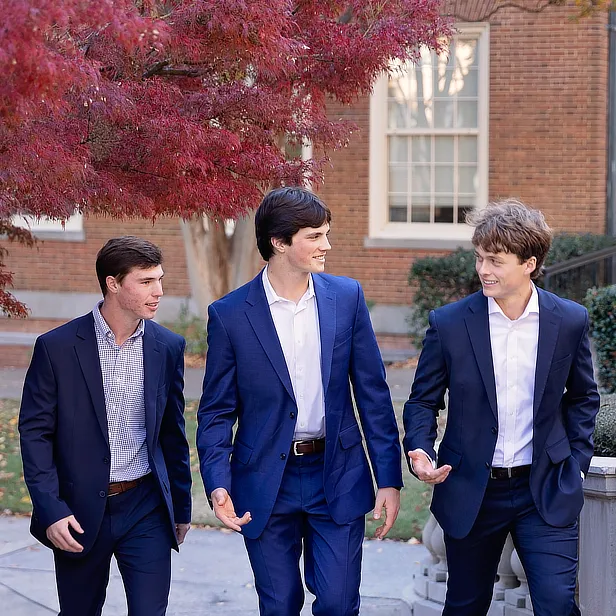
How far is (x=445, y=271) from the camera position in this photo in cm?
1313

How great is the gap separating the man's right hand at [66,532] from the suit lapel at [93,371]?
1.05 feet

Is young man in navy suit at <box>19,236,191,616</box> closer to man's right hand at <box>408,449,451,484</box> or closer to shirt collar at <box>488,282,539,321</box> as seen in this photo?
man's right hand at <box>408,449,451,484</box>

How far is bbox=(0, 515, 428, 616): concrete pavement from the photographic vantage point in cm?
586

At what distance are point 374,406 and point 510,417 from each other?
0.52 metres

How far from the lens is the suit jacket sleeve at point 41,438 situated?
12.6 feet

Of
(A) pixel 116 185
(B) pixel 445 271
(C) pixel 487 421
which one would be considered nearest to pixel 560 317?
→ (C) pixel 487 421

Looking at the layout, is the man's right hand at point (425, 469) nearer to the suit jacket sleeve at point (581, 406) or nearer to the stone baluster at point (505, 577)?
the suit jacket sleeve at point (581, 406)

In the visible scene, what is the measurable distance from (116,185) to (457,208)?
→ 10.7 meters

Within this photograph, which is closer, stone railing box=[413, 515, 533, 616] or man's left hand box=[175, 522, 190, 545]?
man's left hand box=[175, 522, 190, 545]

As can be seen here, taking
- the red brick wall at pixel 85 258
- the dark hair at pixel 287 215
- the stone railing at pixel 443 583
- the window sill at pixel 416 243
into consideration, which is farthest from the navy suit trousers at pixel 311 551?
the red brick wall at pixel 85 258

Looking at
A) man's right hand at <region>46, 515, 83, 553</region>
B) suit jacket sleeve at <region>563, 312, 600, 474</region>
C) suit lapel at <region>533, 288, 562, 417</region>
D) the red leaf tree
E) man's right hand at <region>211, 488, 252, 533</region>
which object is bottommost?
man's right hand at <region>46, 515, 83, 553</region>

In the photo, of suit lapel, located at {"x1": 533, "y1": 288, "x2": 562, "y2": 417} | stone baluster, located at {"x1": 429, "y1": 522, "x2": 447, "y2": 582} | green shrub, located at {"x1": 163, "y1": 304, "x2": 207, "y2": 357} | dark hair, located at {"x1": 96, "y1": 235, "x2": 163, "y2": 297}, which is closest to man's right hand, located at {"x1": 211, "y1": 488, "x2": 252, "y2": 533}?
dark hair, located at {"x1": 96, "y1": 235, "x2": 163, "y2": 297}

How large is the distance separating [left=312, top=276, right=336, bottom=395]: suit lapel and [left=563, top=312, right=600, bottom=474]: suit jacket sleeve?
919mm

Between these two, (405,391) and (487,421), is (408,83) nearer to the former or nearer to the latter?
(405,391)
